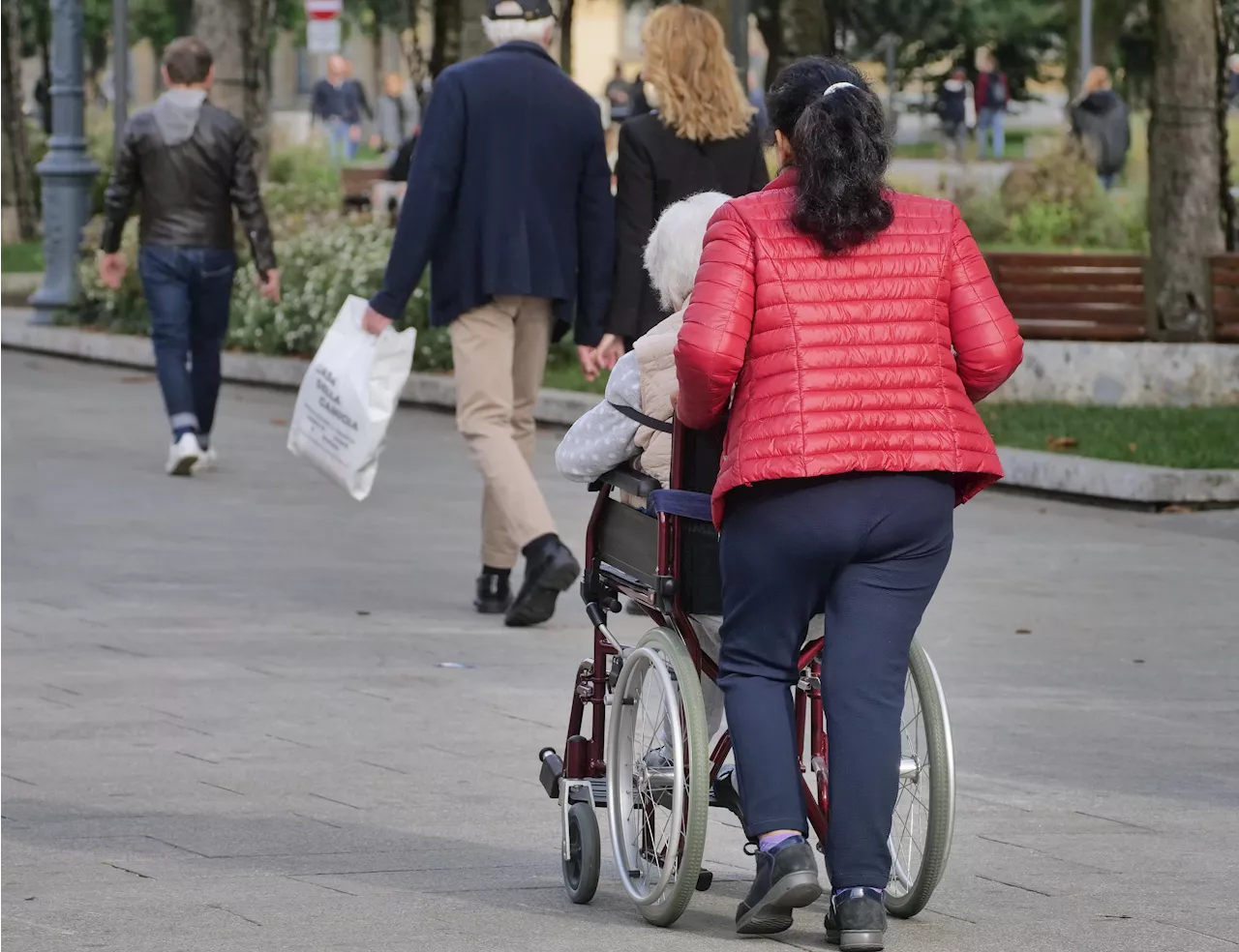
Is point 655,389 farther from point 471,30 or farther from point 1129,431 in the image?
point 471,30

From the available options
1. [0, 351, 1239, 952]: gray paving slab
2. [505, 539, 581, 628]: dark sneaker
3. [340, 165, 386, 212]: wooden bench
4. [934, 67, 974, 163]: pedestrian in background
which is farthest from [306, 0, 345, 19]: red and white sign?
[505, 539, 581, 628]: dark sneaker

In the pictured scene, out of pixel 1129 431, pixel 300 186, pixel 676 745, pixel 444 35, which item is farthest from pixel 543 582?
pixel 300 186

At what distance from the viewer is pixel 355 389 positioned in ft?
28.7

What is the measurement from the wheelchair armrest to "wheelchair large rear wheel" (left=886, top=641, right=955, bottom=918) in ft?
2.02

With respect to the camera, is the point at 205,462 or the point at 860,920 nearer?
the point at 860,920

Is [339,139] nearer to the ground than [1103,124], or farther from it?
nearer to the ground

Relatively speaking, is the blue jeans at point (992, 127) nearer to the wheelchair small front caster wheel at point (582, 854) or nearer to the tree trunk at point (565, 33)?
the tree trunk at point (565, 33)

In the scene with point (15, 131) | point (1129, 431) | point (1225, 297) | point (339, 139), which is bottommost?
point (339, 139)

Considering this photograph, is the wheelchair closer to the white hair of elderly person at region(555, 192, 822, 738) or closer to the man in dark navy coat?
the white hair of elderly person at region(555, 192, 822, 738)

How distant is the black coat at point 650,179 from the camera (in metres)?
8.63

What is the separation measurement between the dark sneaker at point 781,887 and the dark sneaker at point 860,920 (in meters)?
0.06

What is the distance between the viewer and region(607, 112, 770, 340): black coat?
863 cm

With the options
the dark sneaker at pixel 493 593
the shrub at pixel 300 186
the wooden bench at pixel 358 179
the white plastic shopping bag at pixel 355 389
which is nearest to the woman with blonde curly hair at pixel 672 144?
the white plastic shopping bag at pixel 355 389

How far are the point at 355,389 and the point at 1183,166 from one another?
7.24m
